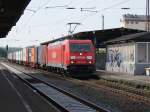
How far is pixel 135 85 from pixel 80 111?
45.6ft

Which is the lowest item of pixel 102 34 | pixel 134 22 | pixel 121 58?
pixel 121 58

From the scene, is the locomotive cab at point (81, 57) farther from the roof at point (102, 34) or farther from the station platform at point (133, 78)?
the roof at point (102, 34)

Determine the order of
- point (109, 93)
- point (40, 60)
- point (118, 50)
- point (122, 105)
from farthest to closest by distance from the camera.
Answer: point (40, 60), point (118, 50), point (109, 93), point (122, 105)

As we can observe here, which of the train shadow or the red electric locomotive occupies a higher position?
the red electric locomotive

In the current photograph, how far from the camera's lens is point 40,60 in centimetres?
5906

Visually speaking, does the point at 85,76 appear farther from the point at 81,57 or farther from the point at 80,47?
the point at 80,47

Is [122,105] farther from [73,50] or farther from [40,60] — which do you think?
[40,60]

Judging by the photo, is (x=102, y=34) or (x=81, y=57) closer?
(x=81, y=57)

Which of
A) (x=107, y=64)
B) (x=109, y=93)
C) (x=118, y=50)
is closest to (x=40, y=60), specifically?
(x=107, y=64)

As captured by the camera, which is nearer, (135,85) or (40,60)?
(135,85)

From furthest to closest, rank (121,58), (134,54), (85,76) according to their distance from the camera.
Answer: (121,58)
(85,76)
(134,54)

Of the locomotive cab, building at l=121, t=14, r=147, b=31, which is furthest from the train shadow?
building at l=121, t=14, r=147, b=31

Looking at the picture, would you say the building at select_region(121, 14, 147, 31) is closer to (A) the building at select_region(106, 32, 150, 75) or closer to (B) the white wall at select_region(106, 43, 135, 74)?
(B) the white wall at select_region(106, 43, 135, 74)

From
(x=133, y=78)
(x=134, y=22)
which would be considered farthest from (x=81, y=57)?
(x=134, y=22)
